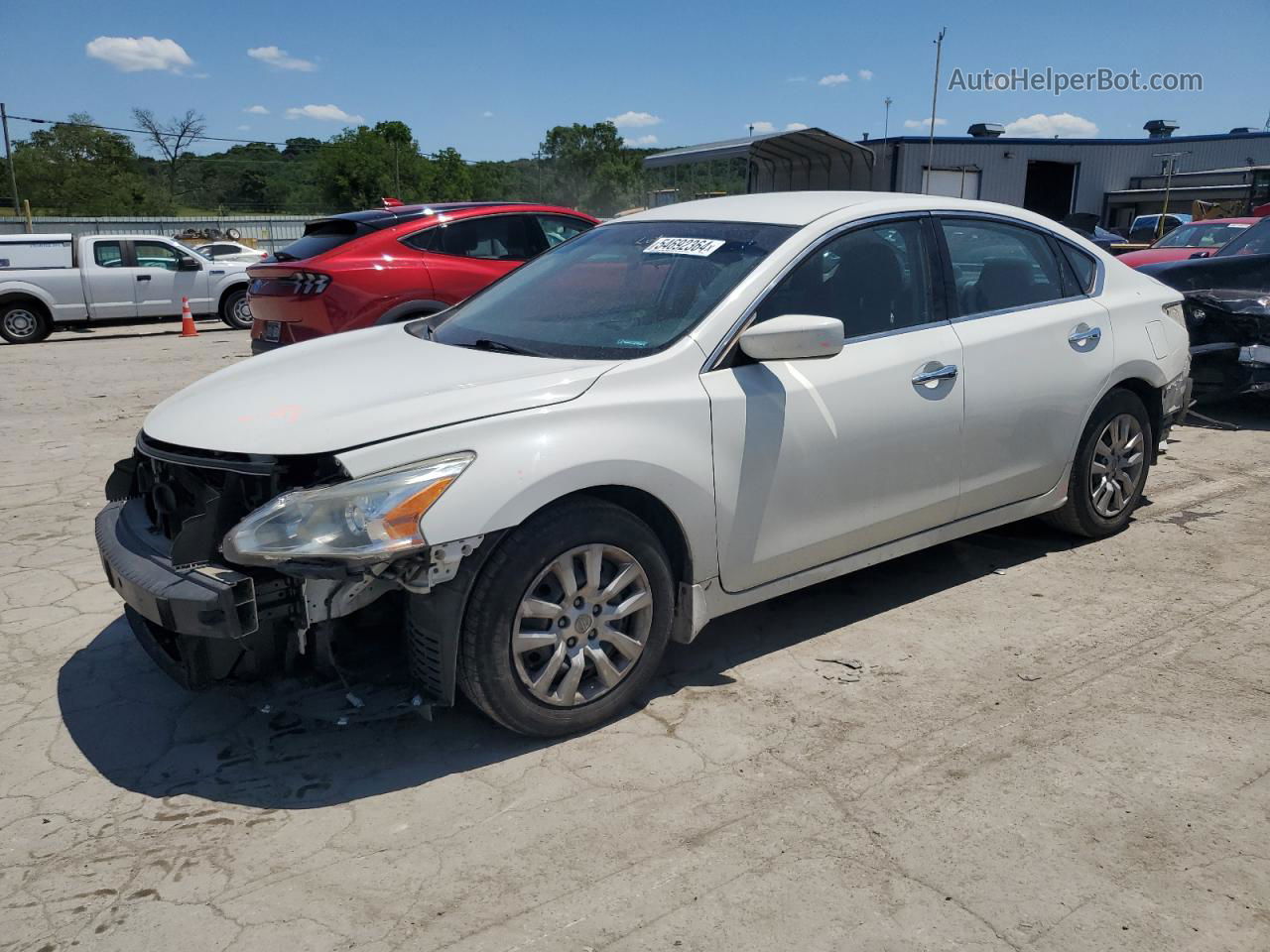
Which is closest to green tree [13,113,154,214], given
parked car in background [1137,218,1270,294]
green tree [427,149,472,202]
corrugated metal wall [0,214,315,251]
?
corrugated metal wall [0,214,315,251]

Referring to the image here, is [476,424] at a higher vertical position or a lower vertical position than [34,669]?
higher

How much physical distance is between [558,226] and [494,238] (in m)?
0.79

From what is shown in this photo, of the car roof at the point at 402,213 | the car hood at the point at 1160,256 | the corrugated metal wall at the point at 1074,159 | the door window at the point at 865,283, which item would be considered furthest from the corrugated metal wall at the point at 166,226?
the door window at the point at 865,283

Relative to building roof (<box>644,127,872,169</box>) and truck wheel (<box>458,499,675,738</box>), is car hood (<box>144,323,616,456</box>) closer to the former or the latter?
truck wheel (<box>458,499,675,738</box>)

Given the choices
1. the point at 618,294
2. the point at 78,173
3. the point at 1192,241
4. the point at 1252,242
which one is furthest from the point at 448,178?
the point at 618,294

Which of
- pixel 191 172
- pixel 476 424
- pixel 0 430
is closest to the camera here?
pixel 476 424

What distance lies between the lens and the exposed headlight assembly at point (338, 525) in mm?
2711

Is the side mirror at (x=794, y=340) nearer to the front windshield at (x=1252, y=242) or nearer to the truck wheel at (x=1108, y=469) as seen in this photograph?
the truck wheel at (x=1108, y=469)

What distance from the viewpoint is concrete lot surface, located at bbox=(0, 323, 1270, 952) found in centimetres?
238

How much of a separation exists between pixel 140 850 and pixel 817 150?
20.7 meters

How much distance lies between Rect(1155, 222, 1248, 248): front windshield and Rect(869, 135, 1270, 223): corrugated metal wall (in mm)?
12802

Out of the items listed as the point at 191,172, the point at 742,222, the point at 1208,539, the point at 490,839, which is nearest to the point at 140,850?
the point at 490,839

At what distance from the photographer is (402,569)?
9.13ft

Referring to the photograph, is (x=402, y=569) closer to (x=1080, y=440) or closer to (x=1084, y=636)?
(x=1084, y=636)
